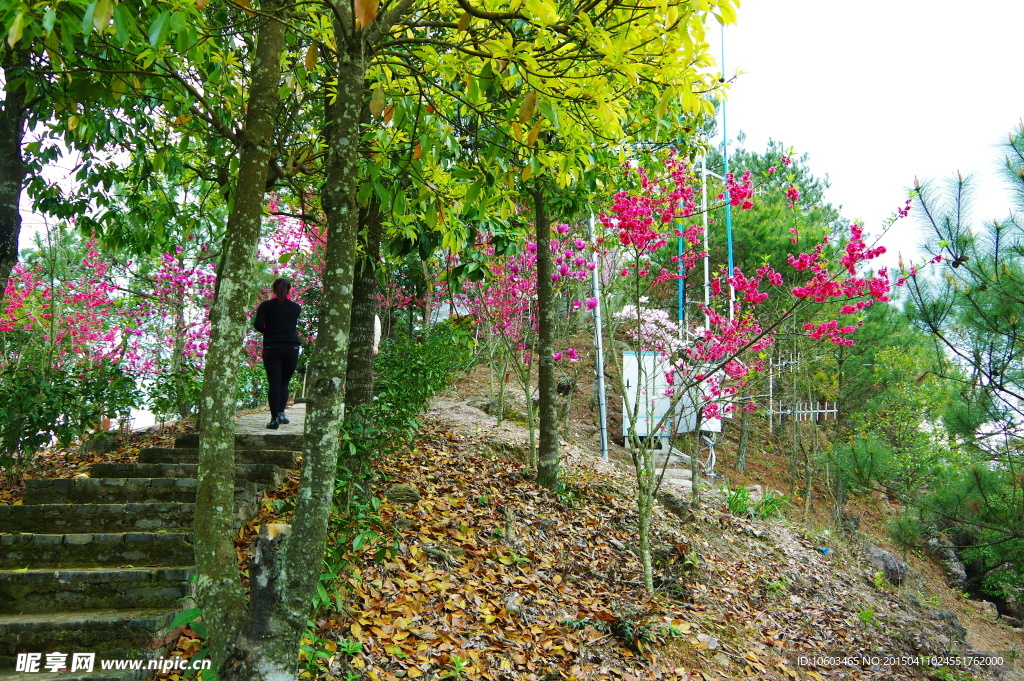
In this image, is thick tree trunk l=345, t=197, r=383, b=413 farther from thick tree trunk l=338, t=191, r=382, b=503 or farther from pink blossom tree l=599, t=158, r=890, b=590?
pink blossom tree l=599, t=158, r=890, b=590

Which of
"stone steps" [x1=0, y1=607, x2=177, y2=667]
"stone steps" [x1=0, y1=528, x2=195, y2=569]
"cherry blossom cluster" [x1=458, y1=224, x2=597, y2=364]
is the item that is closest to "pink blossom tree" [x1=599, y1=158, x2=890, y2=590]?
"cherry blossom cluster" [x1=458, y1=224, x2=597, y2=364]

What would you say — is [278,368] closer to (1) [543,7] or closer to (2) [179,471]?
(2) [179,471]

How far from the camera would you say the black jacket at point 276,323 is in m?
6.00

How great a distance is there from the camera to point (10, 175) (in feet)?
16.9

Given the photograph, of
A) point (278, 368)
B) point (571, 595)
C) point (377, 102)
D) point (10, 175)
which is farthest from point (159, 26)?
point (571, 595)

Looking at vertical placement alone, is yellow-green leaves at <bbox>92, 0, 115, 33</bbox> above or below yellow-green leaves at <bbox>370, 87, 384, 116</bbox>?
below

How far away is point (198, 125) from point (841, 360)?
12584mm

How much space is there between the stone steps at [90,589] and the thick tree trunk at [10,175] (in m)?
2.86

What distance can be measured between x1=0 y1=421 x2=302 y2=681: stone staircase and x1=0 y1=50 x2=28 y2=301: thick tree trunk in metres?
1.99

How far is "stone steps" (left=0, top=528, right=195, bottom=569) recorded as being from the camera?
3.68 m

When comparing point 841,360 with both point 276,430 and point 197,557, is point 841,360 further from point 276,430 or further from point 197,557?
point 197,557

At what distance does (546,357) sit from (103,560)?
4.21 meters

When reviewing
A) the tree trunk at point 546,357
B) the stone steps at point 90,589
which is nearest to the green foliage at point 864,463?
the tree trunk at point 546,357

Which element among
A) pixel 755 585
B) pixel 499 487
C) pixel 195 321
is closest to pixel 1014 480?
pixel 755 585
